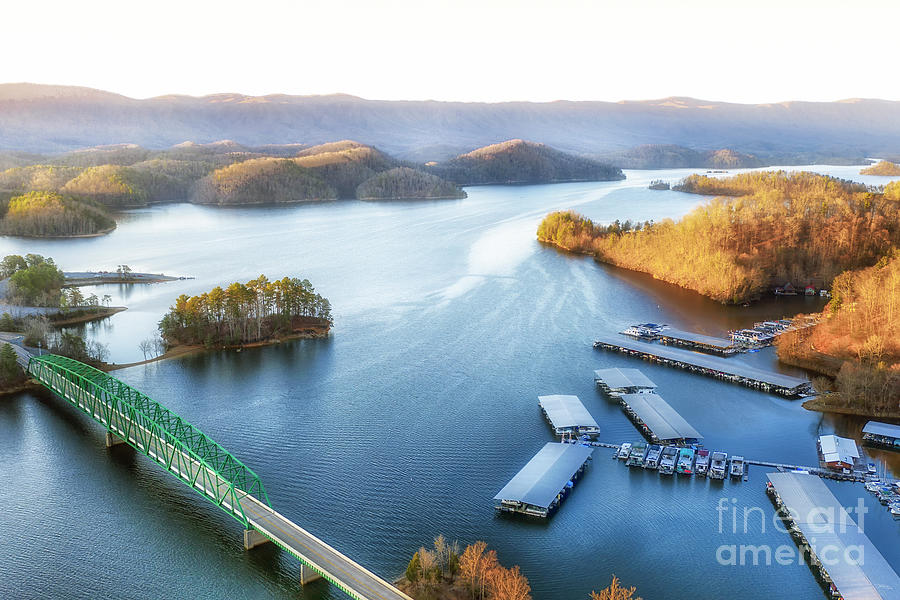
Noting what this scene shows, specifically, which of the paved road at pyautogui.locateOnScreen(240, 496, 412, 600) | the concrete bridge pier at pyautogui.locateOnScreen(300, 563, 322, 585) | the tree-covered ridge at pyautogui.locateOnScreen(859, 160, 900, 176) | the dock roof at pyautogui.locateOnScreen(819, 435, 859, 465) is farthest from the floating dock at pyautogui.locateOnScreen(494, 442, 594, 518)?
the tree-covered ridge at pyautogui.locateOnScreen(859, 160, 900, 176)

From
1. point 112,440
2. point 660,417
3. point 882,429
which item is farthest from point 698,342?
point 112,440

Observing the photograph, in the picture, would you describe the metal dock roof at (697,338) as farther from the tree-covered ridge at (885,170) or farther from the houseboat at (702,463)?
the tree-covered ridge at (885,170)

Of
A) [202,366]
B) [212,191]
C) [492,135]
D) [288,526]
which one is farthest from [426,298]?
[492,135]

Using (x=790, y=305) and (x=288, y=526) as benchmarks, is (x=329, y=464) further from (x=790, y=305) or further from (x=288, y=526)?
(x=790, y=305)

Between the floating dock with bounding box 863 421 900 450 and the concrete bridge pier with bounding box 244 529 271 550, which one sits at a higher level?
the floating dock with bounding box 863 421 900 450

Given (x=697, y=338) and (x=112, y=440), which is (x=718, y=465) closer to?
(x=697, y=338)

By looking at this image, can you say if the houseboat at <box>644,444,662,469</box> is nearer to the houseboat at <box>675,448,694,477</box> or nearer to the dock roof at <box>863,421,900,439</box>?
the houseboat at <box>675,448,694,477</box>

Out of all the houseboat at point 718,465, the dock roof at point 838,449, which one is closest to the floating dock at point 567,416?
the houseboat at point 718,465
